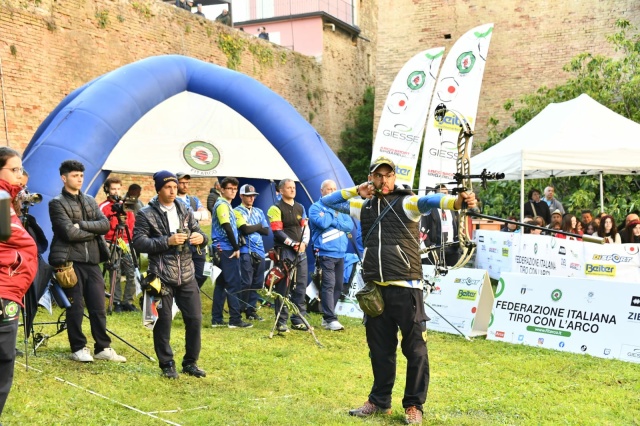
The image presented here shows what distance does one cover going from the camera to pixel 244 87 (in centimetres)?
1312

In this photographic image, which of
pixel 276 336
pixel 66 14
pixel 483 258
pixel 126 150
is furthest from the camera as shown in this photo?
pixel 66 14

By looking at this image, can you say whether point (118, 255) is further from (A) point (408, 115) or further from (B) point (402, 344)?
(A) point (408, 115)

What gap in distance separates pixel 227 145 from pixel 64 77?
710cm

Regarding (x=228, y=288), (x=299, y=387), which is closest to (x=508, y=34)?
(x=228, y=288)

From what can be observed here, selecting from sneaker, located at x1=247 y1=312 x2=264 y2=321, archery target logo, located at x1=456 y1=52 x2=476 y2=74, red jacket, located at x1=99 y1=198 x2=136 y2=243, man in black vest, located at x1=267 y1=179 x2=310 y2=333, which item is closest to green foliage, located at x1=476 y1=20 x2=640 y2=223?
archery target logo, located at x1=456 y1=52 x2=476 y2=74

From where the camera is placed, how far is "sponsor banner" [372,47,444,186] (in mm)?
Result: 17453

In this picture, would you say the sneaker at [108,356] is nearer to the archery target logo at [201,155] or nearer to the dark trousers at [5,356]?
the dark trousers at [5,356]

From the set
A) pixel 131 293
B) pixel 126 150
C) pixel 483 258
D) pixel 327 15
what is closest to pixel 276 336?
pixel 131 293

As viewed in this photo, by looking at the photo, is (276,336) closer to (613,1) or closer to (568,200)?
(568,200)

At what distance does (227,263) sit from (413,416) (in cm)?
479

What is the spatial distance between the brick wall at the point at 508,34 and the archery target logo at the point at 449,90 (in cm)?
989

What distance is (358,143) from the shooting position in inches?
1209

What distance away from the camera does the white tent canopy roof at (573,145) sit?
13320 millimetres

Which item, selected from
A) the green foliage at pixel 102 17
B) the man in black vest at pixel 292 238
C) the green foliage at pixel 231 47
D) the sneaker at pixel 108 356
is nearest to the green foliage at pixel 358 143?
the green foliage at pixel 231 47
